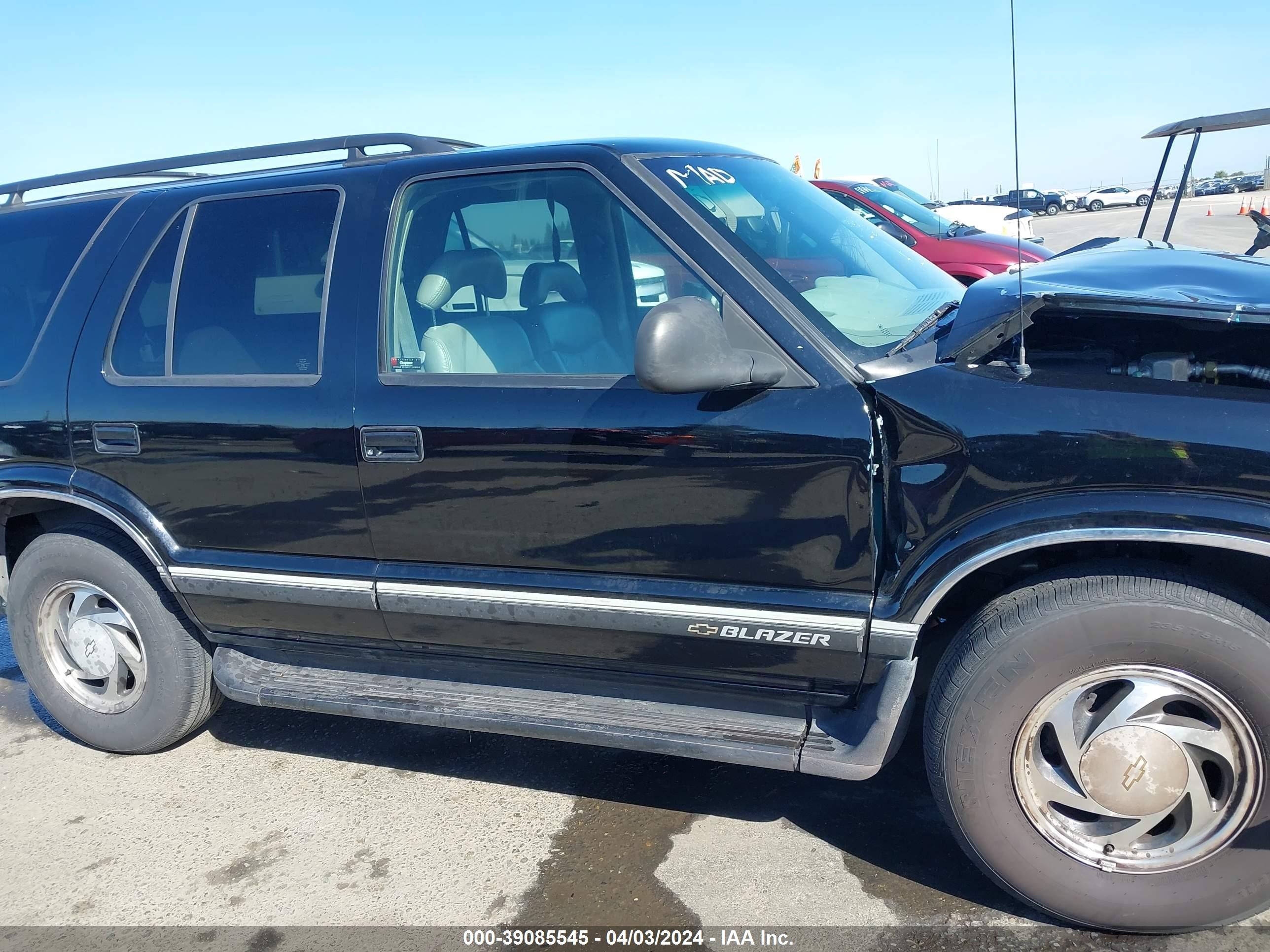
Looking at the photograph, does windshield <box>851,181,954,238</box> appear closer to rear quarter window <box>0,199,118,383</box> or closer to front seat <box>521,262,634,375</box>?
front seat <box>521,262,634,375</box>

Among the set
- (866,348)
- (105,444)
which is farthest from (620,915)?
(105,444)

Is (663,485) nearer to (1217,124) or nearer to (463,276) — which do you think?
(463,276)

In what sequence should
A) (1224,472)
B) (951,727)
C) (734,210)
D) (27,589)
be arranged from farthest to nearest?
(27,589)
(734,210)
(951,727)
(1224,472)

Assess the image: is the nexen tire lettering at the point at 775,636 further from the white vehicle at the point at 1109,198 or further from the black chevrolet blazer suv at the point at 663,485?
the white vehicle at the point at 1109,198

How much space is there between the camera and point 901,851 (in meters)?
2.86

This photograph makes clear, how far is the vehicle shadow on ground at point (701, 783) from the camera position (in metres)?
2.75

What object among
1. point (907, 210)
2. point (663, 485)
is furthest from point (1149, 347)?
point (907, 210)

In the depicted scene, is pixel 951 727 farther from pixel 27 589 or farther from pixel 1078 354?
pixel 27 589

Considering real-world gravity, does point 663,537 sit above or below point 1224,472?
below

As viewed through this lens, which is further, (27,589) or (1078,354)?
(27,589)

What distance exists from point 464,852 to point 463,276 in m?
1.78

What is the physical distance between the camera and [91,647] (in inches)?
143

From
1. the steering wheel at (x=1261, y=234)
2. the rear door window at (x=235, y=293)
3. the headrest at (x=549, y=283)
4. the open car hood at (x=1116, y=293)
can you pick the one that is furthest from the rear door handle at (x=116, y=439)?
the steering wheel at (x=1261, y=234)

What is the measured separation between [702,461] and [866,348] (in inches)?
20.4
